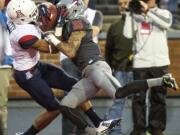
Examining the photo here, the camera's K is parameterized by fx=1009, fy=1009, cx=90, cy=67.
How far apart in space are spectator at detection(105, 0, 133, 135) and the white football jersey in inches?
61.4

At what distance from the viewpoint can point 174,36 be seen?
1412cm

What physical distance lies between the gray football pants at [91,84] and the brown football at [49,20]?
2.27 ft

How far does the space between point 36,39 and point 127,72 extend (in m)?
1.99

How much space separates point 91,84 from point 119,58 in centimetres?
156

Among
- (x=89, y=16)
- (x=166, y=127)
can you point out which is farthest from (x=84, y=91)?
(x=166, y=127)

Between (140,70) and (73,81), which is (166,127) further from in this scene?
(73,81)

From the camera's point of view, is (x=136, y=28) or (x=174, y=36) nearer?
(x=136, y=28)

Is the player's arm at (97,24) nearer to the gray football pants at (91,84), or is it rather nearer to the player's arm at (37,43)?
the gray football pants at (91,84)

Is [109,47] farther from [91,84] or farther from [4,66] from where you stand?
[91,84]

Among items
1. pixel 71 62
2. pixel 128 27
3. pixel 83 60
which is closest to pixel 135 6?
pixel 128 27

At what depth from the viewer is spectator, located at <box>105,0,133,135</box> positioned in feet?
43.6

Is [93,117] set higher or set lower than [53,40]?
lower

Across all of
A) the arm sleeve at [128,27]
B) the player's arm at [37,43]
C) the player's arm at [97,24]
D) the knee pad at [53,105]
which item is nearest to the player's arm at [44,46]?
the player's arm at [37,43]

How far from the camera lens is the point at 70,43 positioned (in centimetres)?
1171
